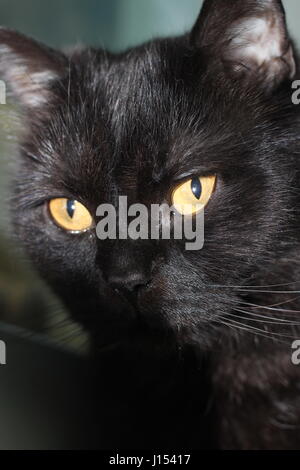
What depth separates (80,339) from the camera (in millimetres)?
1483

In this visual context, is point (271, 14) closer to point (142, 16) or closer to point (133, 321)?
point (133, 321)

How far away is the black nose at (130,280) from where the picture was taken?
2.98ft

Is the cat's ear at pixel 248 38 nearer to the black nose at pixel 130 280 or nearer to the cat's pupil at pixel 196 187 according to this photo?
the cat's pupil at pixel 196 187

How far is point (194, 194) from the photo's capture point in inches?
38.5

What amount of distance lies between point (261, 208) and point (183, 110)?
23 cm

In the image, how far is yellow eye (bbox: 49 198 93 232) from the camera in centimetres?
106

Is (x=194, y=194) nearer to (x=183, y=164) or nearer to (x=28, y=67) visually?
(x=183, y=164)

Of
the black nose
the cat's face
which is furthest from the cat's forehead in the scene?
the black nose

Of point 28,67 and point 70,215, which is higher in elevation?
point 28,67

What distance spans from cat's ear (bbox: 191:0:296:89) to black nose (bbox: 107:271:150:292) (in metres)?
0.44

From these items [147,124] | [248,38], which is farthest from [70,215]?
[248,38]

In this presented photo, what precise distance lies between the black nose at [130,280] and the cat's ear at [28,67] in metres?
0.48

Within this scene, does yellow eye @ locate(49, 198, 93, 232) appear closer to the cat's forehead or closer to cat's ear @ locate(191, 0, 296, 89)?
the cat's forehead

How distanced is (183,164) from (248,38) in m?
0.27
